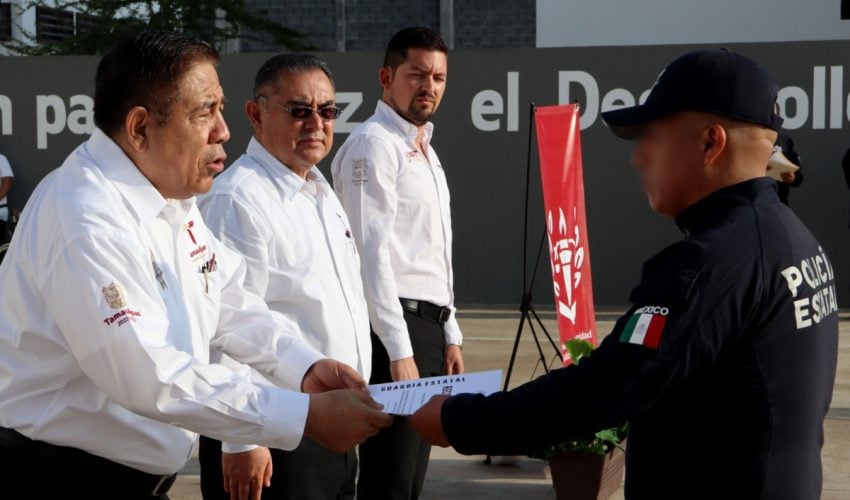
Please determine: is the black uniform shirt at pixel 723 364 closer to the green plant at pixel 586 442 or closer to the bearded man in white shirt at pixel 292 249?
the bearded man in white shirt at pixel 292 249

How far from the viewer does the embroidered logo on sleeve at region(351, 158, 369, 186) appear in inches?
180

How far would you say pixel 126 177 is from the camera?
2582 mm

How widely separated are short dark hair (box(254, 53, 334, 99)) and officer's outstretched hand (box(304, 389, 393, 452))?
1.32m

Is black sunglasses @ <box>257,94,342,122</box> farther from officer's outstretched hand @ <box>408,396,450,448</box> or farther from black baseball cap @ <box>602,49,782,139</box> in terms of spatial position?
black baseball cap @ <box>602,49,782,139</box>

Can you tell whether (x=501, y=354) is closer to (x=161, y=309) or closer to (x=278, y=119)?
(x=278, y=119)

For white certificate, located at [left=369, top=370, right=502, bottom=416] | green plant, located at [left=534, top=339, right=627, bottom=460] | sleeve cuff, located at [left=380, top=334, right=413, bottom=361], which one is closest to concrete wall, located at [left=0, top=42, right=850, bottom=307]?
green plant, located at [left=534, top=339, right=627, bottom=460]

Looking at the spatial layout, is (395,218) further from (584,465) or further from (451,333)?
(584,465)

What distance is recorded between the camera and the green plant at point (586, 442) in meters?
5.16

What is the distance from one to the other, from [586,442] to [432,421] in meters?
2.63

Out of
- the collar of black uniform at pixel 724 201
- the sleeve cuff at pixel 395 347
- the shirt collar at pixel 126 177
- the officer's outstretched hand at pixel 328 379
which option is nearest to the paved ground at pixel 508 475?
the sleeve cuff at pixel 395 347

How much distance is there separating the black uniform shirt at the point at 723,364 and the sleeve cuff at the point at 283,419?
661 mm

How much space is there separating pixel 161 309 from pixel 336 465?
126 cm

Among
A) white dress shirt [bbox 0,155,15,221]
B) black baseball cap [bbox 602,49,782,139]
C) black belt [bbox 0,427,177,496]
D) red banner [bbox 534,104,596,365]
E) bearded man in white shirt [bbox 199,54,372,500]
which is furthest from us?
white dress shirt [bbox 0,155,15,221]

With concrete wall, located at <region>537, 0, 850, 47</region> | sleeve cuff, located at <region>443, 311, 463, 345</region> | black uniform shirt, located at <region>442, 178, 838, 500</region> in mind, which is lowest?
sleeve cuff, located at <region>443, 311, 463, 345</region>
